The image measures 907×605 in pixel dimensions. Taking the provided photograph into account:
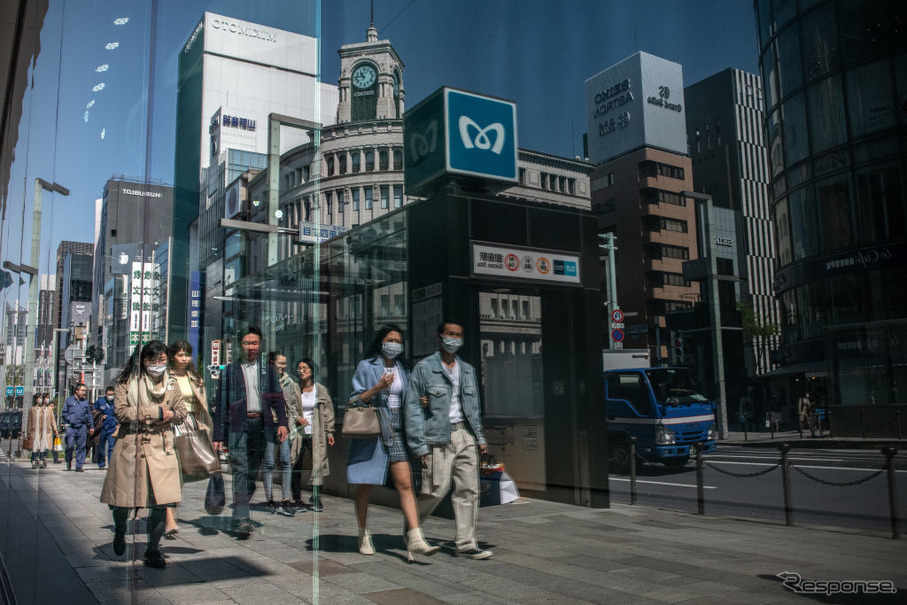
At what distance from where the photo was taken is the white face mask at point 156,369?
325cm

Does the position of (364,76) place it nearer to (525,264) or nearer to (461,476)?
(525,264)

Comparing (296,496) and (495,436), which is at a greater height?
(495,436)

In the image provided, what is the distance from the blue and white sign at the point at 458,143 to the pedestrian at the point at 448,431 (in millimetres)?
1388

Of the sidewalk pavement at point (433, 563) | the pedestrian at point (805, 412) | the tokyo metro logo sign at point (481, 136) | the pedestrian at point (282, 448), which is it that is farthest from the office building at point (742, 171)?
the pedestrian at point (282, 448)

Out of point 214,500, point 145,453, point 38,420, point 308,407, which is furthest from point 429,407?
point 38,420

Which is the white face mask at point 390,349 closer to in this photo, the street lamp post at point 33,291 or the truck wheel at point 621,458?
the street lamp post at point 33,291

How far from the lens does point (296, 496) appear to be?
7.27m

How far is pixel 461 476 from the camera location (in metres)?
4.57

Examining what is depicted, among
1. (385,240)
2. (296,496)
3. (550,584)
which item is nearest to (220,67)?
(550,584)

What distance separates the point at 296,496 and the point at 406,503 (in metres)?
3.17

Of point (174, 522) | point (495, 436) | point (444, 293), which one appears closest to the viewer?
point (174, 522)

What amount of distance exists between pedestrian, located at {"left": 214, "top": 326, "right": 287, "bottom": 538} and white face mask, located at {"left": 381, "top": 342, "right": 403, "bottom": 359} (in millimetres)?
1643

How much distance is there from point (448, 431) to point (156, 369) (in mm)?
1918

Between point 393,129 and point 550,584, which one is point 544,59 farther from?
point 550,584
